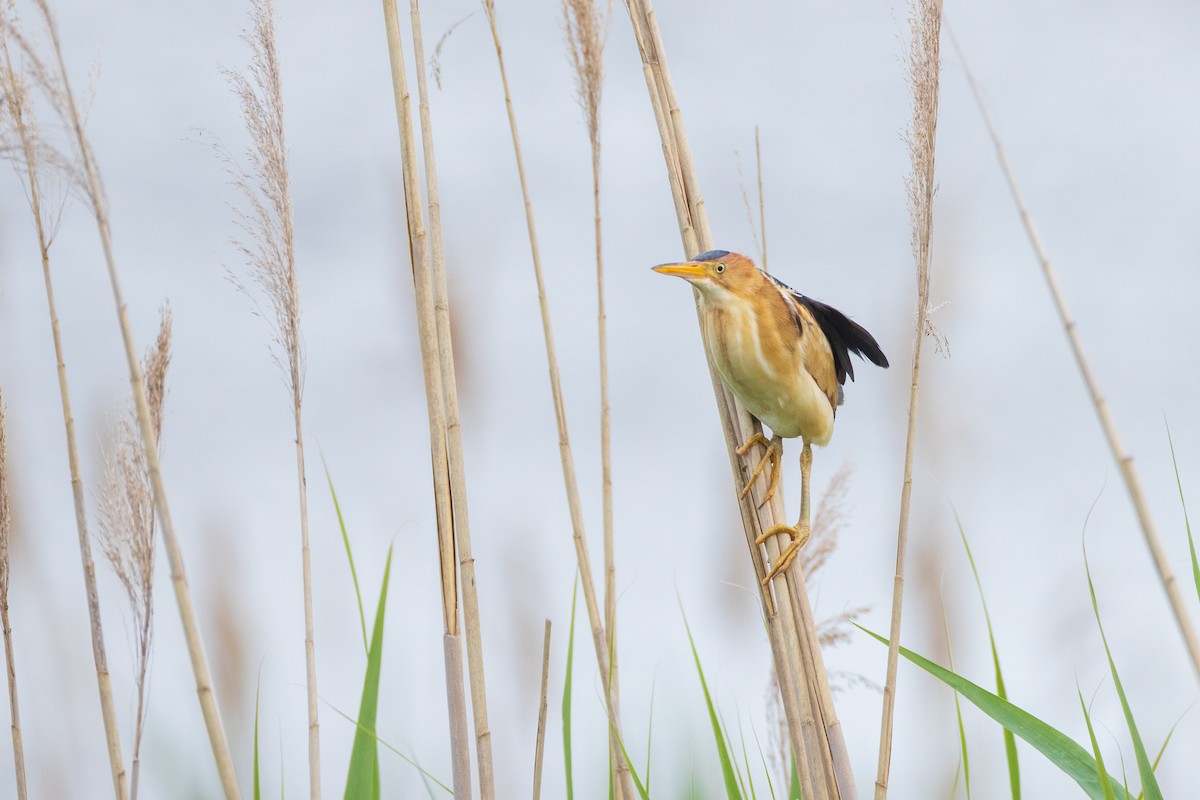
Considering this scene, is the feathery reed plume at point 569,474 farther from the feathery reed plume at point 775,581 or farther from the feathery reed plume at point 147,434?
the feathery reed plume at point 147,434

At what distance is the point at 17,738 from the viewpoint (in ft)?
6.18

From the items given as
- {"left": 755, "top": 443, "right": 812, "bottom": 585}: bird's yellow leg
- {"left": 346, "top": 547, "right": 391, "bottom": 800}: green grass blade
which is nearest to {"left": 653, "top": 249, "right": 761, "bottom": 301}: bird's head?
{"left": 755, "top": 443, "right": 812, "bottom": 585}: bird's yellow leg

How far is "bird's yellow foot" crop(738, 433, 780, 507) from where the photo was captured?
165 cm

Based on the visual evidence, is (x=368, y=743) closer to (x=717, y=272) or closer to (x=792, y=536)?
(x=792, y=536)

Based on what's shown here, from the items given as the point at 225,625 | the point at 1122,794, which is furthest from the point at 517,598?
the point at 1122,794

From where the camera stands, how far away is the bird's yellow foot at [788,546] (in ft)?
5.16

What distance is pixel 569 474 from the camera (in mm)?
1885

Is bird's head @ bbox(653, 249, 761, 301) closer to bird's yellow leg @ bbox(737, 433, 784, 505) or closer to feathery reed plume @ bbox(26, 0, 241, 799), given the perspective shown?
bird's yellow leg @ bbox(737, 433, 784, 505)

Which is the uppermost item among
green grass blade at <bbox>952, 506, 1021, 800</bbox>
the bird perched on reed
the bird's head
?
the bird's head

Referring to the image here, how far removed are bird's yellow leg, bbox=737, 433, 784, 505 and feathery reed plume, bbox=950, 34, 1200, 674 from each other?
0.67 metres

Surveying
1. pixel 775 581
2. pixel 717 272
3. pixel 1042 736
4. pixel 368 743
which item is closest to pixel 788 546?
pixel 775 581

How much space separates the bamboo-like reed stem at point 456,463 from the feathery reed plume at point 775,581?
349 mm

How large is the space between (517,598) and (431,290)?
1.15 meters

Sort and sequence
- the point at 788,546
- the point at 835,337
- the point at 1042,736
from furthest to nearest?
the point at 835,337 → the point at 1042,736 → the point at 788,546
